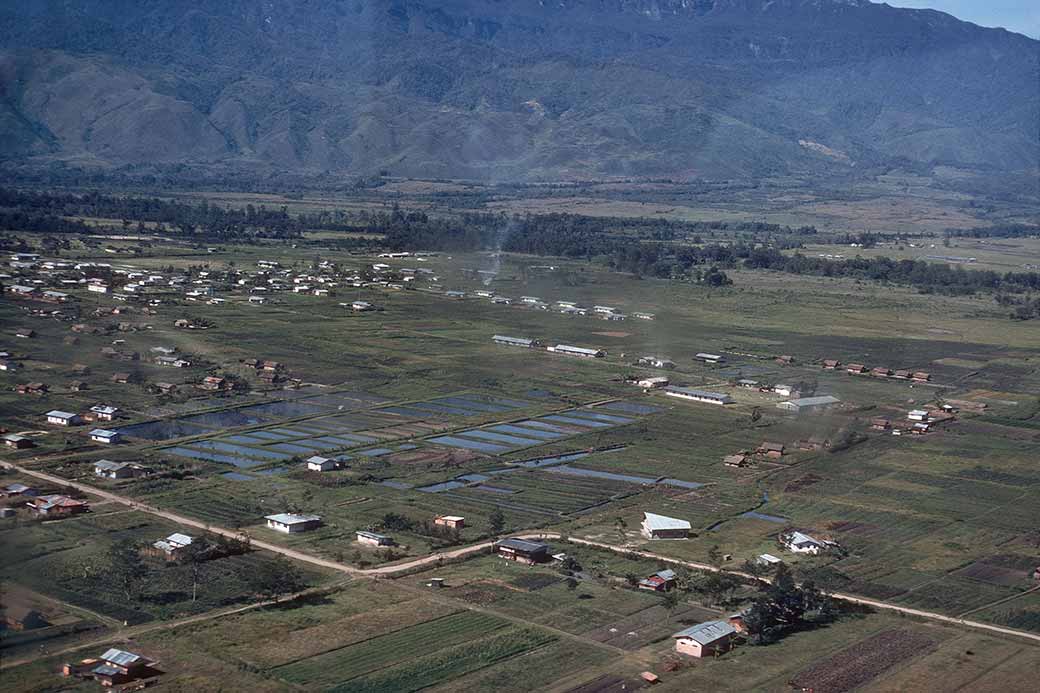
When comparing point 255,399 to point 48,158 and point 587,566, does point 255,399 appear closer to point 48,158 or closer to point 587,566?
point 587,566

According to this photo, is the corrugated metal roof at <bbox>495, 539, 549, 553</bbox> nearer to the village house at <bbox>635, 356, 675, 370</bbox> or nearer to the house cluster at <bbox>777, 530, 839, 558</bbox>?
the house cluster at <bbox>777, 530, 839, 558</bbox>

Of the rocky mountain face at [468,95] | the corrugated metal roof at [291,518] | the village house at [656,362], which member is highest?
the rocky mountain face at [468,95]

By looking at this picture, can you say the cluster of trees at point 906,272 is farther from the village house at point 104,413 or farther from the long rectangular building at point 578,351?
the village house at point 104,413

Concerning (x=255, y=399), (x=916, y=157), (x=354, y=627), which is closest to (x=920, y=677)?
(x=354, y=627)

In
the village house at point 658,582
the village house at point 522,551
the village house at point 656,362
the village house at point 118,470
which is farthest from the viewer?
the village house at point 656,362

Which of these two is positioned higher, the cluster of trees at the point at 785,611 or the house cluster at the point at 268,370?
the cluster of trees at the point at 785,611

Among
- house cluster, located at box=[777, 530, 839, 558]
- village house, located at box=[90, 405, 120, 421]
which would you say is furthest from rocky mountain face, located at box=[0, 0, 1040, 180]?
house cluster, located at box=[777, 530, 839, 558]

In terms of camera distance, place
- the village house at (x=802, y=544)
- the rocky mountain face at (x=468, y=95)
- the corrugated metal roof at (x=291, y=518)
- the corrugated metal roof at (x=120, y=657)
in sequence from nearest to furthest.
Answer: the corrugated metal roof at (x=120, y=657)
the village house at (x=802, y=544)
the corrugated metal roof at (x=291, y=518)
the rocky mountain face at (x=468, y=95)

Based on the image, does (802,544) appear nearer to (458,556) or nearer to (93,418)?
(458,556)

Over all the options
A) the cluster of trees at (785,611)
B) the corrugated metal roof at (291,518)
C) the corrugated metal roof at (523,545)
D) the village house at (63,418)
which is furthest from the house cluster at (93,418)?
the cluster of trees at (785,611)
